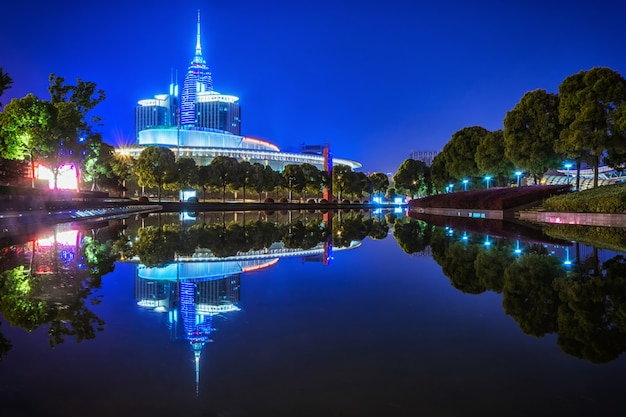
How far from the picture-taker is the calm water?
4301 millimetres

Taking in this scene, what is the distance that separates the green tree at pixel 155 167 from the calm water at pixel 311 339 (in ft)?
220

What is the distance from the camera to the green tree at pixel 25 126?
41.0 meters

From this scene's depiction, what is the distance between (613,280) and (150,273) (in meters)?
9.54

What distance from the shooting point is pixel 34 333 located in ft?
21.0

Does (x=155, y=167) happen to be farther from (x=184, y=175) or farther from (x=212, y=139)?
(x=212, y=139)

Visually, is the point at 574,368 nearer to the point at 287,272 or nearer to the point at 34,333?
the point at 34,333

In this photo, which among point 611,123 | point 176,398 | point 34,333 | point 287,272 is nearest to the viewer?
point 176,398

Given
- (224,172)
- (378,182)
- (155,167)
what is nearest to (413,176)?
(378,182)

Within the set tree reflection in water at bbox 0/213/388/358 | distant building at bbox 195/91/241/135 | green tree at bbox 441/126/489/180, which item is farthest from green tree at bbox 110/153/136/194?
distant building at bbox 195/91/241/135

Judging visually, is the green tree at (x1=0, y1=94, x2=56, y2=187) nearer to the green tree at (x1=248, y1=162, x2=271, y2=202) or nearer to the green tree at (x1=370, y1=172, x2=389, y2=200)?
the green tree at (x1=248, y1=162, x2=271, y2=202)

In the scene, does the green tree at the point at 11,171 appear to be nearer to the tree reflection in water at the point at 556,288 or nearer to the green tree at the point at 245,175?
the tree reflection in water at the point at 556,288

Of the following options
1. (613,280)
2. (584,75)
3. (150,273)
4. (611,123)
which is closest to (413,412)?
(613,280)

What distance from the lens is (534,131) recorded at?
47.6 meters

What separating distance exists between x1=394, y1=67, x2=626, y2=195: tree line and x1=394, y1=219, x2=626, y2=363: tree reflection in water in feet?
84.4
